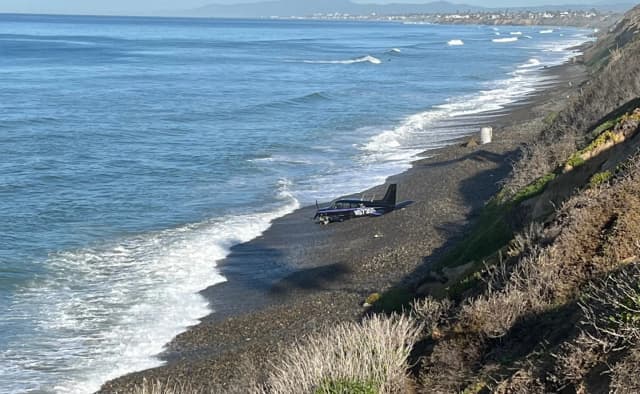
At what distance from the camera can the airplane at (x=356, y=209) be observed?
1013 inches

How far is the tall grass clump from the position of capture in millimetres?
8789

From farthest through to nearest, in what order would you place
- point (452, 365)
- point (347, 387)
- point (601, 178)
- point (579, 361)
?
point (601, 178), point (452, 365), point (347, 387), point (579, 361)

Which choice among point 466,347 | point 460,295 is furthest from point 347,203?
point 466,347

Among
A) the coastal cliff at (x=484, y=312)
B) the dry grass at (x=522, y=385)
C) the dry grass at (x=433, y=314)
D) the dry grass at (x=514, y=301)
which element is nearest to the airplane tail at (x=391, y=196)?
the coastal cliff at (x=484, y=312)

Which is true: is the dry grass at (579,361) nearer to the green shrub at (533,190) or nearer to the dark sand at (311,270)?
the dark sand at (311,270)

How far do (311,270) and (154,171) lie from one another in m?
16.8

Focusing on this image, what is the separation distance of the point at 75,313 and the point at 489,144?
70.5 feet

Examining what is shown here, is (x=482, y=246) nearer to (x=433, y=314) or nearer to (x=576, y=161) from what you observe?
(x=576, y=161)

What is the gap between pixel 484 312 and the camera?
9594 millimetres

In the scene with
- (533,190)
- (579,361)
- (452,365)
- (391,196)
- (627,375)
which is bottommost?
(391,196)

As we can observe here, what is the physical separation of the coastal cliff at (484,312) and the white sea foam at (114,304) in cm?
104

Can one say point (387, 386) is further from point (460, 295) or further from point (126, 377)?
point (126, 377)

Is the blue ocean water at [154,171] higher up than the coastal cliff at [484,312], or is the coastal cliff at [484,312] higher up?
the coastal cliff at [484,312]

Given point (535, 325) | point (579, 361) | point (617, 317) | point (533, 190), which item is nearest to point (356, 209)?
point (533, 190)
